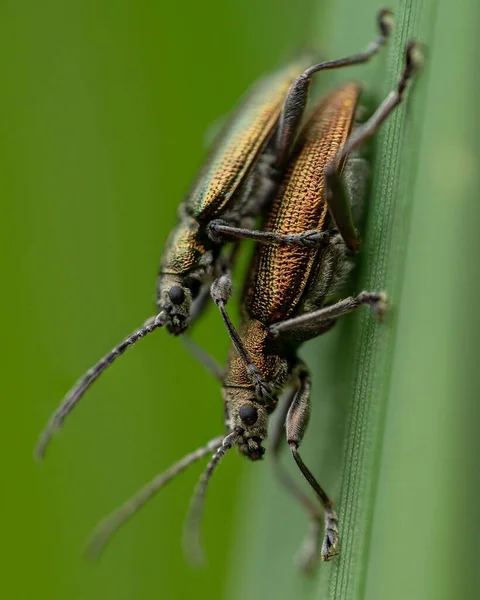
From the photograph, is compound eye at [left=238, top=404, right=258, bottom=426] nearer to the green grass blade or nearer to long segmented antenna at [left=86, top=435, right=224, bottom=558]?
long segmented antenna at [left=86, top=435, right=224, bottom=558]

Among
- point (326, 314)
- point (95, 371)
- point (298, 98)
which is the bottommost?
point (95, 371)

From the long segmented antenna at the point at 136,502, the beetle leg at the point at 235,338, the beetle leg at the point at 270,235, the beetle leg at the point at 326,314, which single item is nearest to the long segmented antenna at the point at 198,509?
the long segmented antenna at the point at 136,502

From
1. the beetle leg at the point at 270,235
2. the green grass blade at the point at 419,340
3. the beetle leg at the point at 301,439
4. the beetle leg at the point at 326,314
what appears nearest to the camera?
the green grass blade at the point at 419,340

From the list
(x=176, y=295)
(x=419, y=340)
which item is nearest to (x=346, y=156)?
(x=419, y=340)

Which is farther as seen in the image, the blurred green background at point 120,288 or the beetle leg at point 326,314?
the blurred green background at point 120,288

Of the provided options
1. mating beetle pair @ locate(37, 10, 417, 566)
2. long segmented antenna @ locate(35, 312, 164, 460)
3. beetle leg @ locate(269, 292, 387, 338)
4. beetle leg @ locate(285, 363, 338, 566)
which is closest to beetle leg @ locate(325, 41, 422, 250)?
mating beetle pair @ locate(37, 10, 417, 566)

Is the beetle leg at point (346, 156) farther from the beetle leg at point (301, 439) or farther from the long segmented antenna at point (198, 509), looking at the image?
the long segmented antenna at point (198, 509)

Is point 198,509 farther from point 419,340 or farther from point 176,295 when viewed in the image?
point 419,340
